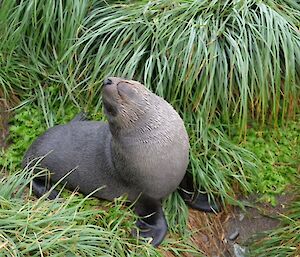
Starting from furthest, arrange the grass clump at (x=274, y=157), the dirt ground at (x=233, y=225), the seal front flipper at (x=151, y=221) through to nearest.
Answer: the grass clump at (x=274, y=157) → the dirt ground at (x=233, y=225) → the seal front flipper at (x=151, y=221)

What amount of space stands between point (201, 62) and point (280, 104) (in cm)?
53

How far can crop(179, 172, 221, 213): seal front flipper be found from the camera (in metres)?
3.71

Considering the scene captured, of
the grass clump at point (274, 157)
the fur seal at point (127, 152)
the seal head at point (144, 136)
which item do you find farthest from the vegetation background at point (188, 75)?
the seal head at point (144, 136)

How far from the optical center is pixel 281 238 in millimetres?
3449

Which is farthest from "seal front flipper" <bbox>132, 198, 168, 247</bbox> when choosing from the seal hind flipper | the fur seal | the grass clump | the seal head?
the seal hind flipper

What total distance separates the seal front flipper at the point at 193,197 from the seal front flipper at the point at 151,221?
0.28 meters

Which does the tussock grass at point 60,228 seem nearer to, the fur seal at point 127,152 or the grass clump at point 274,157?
the fur seal at point 127,152

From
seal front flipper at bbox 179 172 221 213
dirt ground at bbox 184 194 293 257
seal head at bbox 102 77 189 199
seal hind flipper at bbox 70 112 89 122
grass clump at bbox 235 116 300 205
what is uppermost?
seal head at bbox 102 77 189 199

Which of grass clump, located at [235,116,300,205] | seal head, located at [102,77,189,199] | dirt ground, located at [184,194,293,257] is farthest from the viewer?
grass clump, located at [235,116,300,205]

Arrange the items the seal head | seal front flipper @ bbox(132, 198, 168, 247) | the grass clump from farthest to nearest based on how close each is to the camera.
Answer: the grass clump, seal front flipper @ bbox(132, 198, 168, 247), the seal head

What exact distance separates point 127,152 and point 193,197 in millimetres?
651

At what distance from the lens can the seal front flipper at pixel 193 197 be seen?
3.71 metres

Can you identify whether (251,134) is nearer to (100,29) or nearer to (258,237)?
(258,237)

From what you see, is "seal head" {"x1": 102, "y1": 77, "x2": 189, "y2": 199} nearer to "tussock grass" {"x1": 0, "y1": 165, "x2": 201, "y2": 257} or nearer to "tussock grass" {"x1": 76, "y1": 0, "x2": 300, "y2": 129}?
"tussock grass" {"x1": 0, "y1": 165, "x2": 201, "y2": 257}
